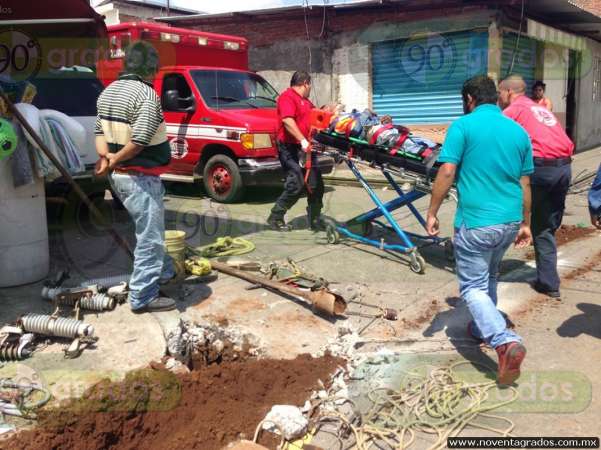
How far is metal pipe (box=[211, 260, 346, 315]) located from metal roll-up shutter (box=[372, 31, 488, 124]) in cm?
996

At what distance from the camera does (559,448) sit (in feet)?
10.1

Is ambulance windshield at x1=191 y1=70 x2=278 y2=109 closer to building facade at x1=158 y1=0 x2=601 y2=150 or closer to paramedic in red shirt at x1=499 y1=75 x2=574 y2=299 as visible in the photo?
building facade at x1=158 y1=0 x2=601 y2=150

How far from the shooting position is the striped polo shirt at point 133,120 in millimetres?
4309

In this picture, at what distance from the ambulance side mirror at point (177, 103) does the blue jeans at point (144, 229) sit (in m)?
5.23

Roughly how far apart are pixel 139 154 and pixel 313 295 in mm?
1826

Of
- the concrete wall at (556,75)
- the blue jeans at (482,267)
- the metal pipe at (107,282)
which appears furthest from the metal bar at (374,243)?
the concrete wall at (556,75)

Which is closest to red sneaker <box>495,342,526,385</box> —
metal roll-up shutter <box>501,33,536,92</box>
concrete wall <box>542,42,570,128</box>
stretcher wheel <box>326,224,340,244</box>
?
stretcher wheel <box>326,224,340,244</box>

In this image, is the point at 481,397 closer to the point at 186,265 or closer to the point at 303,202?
the point at 186,265

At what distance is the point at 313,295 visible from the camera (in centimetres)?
480

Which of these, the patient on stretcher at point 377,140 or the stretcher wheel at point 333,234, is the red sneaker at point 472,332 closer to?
the patient on stretcher at point 377,140

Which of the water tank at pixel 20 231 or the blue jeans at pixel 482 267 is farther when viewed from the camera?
the water tank at pixel 20 231

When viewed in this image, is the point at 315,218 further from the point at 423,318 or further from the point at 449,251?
the point at 423,318

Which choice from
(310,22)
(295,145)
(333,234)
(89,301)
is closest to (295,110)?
(295,145)

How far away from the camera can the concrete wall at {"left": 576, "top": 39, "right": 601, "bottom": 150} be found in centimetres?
1908
